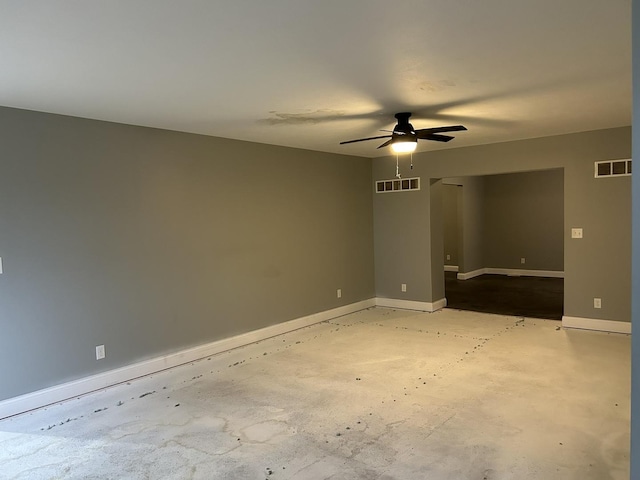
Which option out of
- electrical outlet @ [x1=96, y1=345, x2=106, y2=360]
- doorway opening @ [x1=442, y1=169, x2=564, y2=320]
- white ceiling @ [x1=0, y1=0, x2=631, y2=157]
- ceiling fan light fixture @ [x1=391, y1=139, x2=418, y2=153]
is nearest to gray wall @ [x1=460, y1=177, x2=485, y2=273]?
doorway opening @ [x1=442, y1=169, x2=564, y2=320]

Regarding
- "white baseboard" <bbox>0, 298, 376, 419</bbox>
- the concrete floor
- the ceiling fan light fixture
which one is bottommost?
the concrete floor

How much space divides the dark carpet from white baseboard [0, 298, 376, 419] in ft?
8.79

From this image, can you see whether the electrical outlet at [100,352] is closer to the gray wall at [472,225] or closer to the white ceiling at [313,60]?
the white ceiling at [313,60]

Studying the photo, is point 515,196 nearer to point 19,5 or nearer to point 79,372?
point 79,372

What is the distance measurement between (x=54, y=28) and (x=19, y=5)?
9.2 inches

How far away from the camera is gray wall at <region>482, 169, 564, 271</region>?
951 centimetres

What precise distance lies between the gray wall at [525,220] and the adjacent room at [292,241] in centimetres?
333

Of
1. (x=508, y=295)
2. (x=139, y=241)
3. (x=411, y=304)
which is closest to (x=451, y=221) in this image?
(x=508, y=295)

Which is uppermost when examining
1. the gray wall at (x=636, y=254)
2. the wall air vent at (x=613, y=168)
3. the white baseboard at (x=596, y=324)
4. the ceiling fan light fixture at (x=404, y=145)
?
the ceiling fan light fixture at (x=404, y=145)

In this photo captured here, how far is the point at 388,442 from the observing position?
2.88 meters

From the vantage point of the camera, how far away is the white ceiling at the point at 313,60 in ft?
6.46

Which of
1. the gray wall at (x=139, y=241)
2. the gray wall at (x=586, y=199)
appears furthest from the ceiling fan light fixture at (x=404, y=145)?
the gray wall at (x=586, y=199)

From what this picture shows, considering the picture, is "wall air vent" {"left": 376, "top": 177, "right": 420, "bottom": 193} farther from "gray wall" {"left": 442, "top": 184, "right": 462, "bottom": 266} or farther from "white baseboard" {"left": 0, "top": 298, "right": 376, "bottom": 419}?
"gray wall" {"left": 442, "top": 184, "right": 462, "bottom": 266}

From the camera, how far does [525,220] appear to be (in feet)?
32.2
